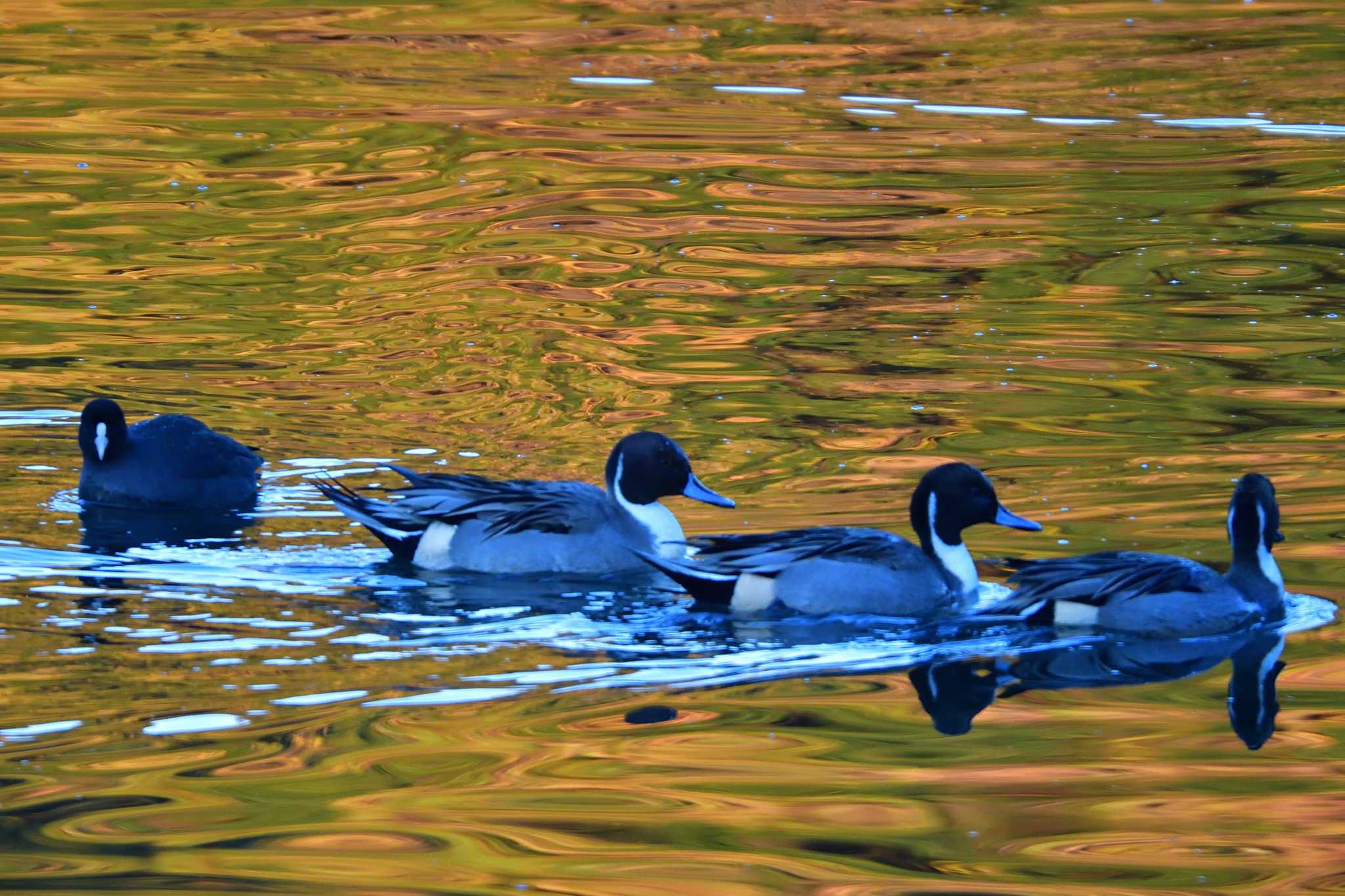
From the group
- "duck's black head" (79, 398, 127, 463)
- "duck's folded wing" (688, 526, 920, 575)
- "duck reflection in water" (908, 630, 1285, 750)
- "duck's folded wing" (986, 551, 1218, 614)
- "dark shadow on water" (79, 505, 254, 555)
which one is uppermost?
"duck's black head" (79, 398, 127, 463)

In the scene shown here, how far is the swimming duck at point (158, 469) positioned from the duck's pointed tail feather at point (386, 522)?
3.05ft

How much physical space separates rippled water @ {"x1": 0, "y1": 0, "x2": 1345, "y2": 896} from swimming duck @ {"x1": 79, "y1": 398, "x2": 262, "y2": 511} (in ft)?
0.83

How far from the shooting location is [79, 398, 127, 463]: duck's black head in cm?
973

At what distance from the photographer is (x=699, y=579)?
8.20 meters

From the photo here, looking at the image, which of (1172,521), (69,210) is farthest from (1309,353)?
(69,210)

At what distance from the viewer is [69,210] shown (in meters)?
15.7

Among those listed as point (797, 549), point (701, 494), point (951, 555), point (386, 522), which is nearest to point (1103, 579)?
point (951, 555)

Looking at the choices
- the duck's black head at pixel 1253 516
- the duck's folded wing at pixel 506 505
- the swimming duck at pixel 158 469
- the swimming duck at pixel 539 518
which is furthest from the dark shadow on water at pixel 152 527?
the duck's black head at pixel 1253 516

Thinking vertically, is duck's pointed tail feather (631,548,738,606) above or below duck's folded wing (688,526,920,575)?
below

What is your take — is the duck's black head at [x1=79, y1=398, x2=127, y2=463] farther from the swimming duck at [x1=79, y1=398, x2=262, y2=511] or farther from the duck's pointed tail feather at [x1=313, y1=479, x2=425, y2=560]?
the duck's pointed tail feather at [x1=313, y1=479, x2=425, y2=560]

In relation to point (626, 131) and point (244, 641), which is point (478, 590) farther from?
point (626, 131)

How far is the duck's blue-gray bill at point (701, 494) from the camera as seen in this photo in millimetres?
9008

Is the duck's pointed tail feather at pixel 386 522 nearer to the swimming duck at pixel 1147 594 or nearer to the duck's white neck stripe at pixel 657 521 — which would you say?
the duck's white neck stripe at pixel 657 521

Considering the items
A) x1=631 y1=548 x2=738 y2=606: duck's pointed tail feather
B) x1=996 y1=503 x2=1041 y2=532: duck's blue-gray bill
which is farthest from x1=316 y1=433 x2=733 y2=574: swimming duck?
x1=996 y1=503 x2=1041 y2=532: duck's blue-gray bill
